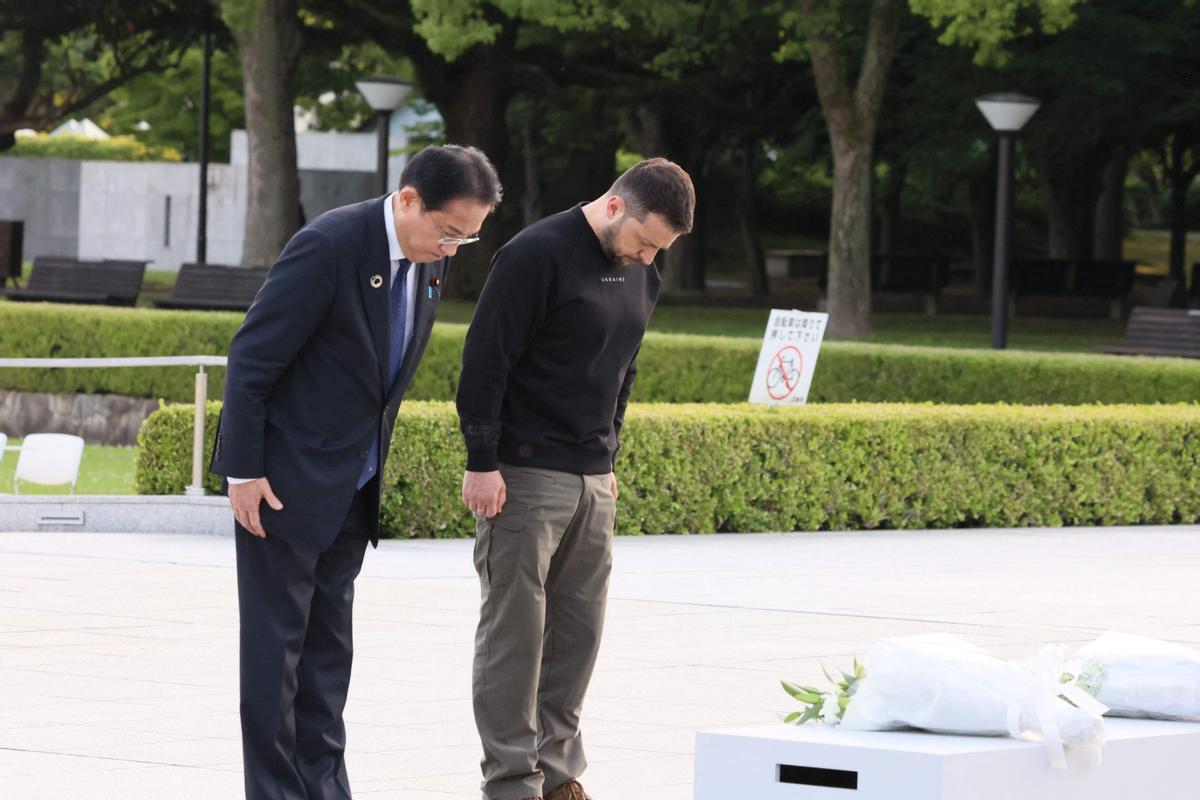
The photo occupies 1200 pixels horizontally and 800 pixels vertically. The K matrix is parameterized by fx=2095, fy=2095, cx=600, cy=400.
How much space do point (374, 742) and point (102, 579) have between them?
12.5 feet

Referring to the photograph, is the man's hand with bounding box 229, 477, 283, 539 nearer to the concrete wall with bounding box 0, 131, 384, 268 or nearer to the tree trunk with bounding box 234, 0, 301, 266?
the tree trunk with bounding box 234, 0, 301, 266

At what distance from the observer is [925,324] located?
3209 cm

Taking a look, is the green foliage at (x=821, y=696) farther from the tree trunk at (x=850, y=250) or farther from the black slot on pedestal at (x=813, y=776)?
the tree trunk at (x=850, y=250)

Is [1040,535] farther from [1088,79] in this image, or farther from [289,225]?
[289,225]

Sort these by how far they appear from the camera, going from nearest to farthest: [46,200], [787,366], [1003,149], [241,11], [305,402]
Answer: [305,402] → [787,366] → [1003,149] → [241,11] → [46,200]

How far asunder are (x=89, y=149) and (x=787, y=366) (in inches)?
1919

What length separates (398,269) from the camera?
5188mm

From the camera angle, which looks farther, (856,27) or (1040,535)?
(856,27)

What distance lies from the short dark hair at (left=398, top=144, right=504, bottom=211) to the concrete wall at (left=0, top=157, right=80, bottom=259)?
136 ft

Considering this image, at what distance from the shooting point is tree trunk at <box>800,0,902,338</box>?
25984 millimetres

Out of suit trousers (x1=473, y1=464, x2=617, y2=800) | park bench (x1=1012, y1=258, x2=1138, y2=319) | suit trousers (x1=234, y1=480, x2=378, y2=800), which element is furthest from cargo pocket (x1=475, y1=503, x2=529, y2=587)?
park bench (x1=1012, y1=258, x2=1138, y2=319)

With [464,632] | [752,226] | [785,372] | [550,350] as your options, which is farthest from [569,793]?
[752,226]

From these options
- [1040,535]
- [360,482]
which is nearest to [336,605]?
[360,482]

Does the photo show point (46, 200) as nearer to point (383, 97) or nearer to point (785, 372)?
point (383, 97)
